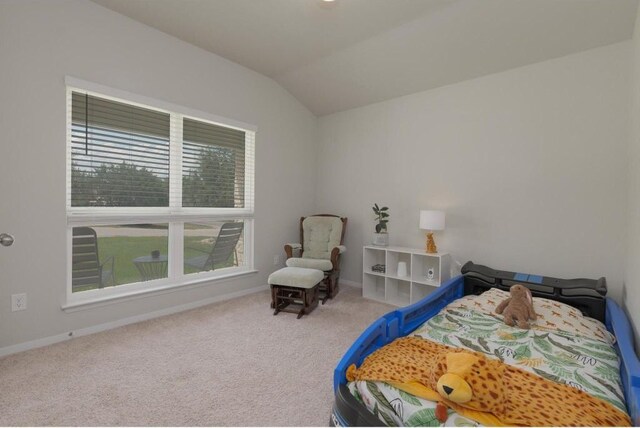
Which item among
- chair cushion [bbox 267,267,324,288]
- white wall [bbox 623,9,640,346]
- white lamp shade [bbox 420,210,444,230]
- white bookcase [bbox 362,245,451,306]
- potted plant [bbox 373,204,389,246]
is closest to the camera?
white wall [bbox 623,9,640,346]

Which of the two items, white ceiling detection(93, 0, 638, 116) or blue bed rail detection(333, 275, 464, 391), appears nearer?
blue bed rail detection(333, 275, 464, 391)

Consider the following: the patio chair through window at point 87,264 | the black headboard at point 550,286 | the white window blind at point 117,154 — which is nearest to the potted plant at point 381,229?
the black headboard at point 550,286

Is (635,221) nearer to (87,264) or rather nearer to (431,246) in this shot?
(431,246)

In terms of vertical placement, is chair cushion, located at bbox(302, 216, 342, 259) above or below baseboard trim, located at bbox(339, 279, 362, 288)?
above

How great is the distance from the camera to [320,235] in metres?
4.06

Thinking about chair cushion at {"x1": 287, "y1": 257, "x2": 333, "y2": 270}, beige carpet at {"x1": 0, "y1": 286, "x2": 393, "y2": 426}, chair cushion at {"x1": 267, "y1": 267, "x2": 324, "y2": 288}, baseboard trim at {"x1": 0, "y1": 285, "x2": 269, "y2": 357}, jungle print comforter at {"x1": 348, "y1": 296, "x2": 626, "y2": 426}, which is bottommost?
beige carpet at {"x1": 0, "y1": 286, "x2": 393, "y2": 426}

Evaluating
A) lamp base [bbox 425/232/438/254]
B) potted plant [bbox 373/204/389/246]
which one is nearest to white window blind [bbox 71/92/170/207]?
potted plant [bbox 373/204/389/246]

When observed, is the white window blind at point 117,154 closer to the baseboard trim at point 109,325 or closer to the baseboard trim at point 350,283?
the baseboard trim at point 109,325

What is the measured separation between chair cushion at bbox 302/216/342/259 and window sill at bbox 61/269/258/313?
956 mm

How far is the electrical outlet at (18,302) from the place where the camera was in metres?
2.26

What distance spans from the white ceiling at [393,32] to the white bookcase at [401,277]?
76.8 inches

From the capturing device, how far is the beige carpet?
1.63m

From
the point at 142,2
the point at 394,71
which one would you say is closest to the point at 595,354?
the point at 394,71

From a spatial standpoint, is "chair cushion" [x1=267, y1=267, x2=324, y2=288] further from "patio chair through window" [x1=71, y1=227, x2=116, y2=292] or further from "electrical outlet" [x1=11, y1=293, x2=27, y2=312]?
"electrical outlet" [x1=11, y1=293, x2=27, y2=312]
